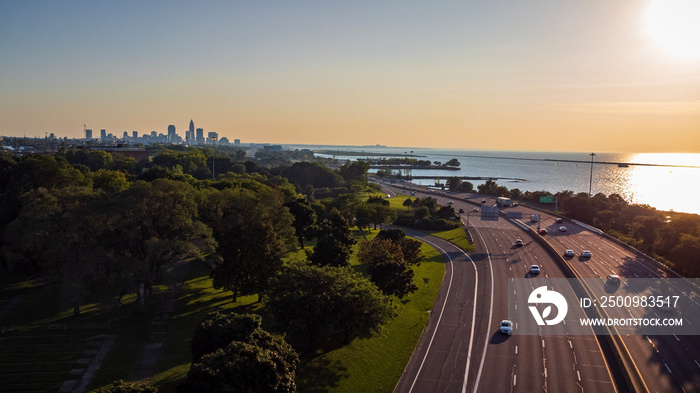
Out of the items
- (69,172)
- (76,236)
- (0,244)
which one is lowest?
(0,244)

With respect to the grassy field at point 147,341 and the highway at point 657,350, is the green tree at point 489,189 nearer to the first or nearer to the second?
the highway at point 657,350

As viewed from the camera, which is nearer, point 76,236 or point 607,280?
point 76,236

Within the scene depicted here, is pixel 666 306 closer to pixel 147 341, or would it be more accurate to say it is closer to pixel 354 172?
pixel 147 341

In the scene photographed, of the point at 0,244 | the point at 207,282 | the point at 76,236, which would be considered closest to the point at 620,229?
the point at 207,282

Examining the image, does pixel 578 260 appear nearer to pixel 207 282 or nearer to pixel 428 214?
pixel 428 214

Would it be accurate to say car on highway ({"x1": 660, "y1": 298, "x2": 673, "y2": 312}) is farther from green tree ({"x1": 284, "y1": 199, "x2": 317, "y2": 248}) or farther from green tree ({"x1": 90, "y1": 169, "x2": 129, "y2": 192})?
green tree ({"x1": 90, "y1": 169, "x2": 129, "y2": 192})
